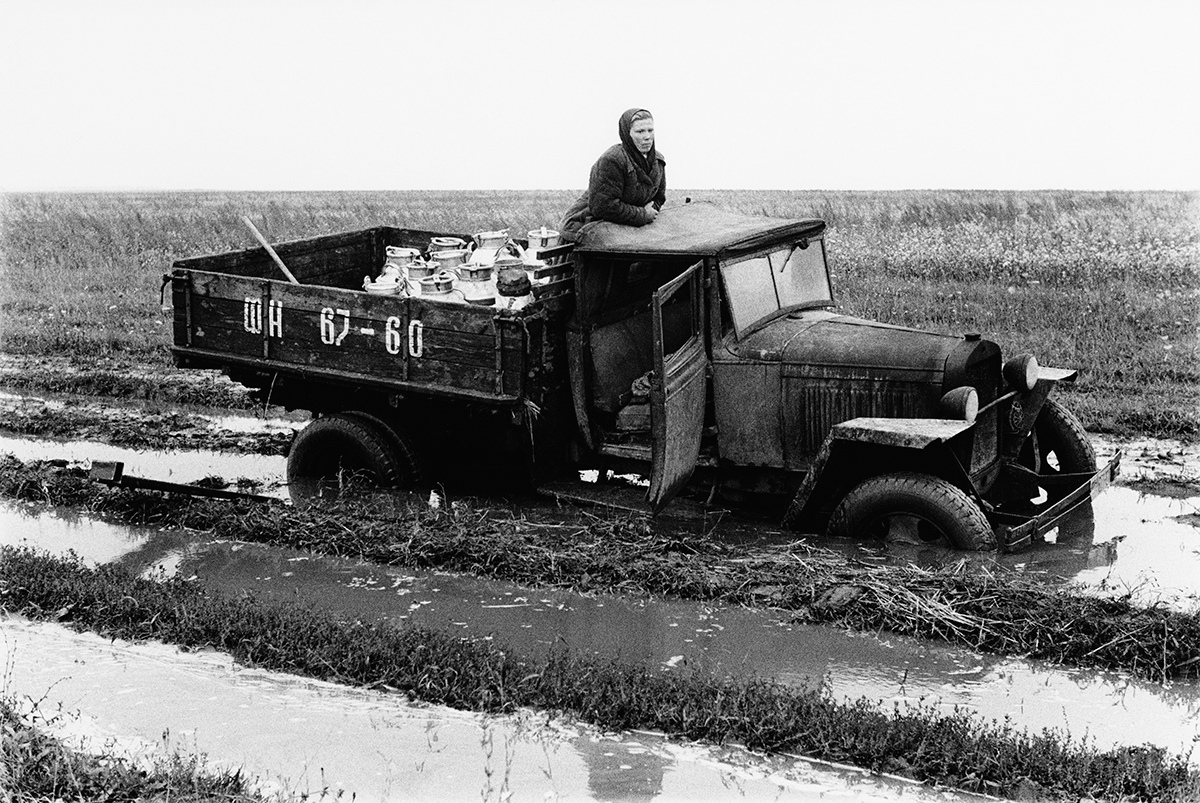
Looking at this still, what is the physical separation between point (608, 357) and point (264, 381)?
8.86ft

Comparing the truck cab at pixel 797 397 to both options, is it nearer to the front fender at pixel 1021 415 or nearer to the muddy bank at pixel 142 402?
the front fender at pixel 1021 415

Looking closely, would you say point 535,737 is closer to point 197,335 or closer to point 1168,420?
point 197,335

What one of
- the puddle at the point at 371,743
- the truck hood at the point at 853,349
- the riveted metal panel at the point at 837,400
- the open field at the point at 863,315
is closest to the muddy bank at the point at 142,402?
the open field at the point at 863,315

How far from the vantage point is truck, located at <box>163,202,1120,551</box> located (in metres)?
7.75

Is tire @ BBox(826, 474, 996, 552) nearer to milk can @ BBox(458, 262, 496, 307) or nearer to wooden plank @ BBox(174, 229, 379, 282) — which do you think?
milk can @ BBox(458, 262, 496, 307)

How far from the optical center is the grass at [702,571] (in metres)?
6.49

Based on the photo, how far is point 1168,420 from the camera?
1084 cm

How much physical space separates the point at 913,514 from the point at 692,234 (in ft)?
7.43

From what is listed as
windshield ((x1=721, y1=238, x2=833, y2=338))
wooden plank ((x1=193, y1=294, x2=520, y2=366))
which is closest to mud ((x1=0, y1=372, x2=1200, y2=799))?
wooden plank ((x1=193, y1=294, x2=520, y2=366))

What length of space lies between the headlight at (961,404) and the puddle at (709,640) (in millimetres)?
1482

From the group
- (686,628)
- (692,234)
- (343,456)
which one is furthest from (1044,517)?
(343,456)

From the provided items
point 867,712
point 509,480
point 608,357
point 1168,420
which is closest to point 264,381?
point 509,480

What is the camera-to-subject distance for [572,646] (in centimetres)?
668
